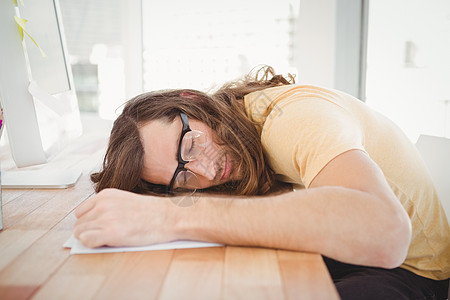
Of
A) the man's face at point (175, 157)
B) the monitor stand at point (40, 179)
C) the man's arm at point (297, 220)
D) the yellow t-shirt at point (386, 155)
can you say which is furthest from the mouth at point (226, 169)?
the monitor stand at point (40, 179)

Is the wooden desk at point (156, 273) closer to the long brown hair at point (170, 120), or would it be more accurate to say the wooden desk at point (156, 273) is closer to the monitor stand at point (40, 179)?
the long brown hair at point (170, 120)

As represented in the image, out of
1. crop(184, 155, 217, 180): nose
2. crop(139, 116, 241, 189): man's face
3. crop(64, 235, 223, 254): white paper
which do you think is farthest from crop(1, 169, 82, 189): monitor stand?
crop(64, 235, 223, 254): white paper

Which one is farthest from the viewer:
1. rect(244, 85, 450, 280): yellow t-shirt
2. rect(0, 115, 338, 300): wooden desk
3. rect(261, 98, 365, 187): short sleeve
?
rect(244, 85, 450, 280): yellow t-shirt

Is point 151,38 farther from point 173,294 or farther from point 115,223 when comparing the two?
point 173,294

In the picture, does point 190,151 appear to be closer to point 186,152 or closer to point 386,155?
point 186,152

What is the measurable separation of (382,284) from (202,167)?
496mm

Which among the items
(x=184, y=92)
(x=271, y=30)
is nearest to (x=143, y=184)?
(x=184, y=92)

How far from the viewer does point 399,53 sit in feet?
5.74

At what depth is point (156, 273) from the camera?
634 mm

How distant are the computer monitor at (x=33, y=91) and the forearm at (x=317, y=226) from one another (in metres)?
0.72

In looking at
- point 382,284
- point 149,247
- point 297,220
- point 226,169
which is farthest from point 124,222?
point 382,284

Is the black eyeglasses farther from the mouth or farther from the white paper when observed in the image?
the white paper

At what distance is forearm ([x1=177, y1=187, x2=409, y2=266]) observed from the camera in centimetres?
68

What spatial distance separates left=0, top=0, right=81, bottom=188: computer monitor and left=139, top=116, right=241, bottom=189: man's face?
0.36 metres
